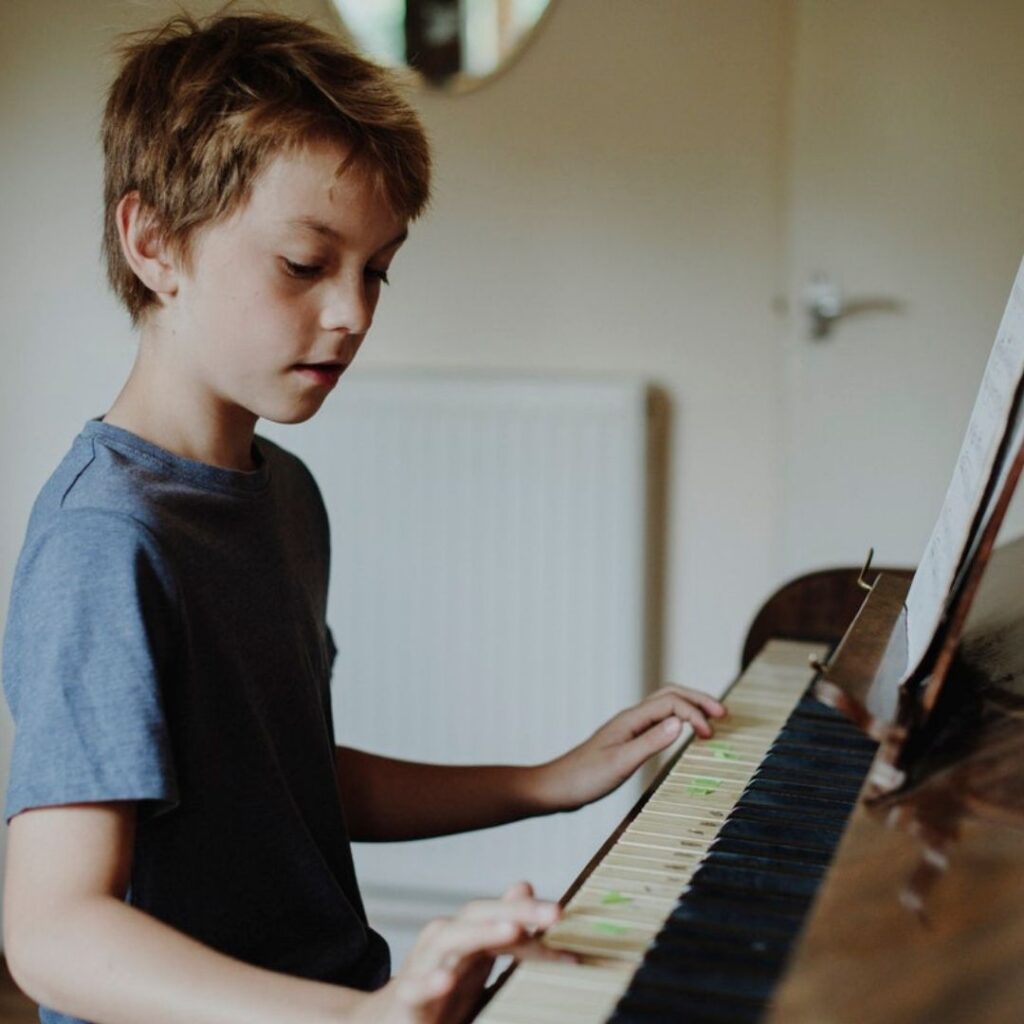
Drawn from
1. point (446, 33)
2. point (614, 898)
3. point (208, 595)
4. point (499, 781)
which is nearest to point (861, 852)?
point (614, 898)

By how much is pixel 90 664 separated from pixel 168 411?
0.26m

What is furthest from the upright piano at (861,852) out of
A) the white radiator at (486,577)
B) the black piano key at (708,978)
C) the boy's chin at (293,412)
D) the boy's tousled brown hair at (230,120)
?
the white radiator at (486,577)

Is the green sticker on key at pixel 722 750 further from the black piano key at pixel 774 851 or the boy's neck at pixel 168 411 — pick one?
the boy's neck at pixel 168 411

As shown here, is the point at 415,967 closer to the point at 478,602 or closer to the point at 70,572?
the point at 70,572

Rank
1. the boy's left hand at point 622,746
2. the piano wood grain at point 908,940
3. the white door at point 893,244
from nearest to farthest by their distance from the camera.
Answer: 1. the piano wood grain at point 908,940
2. the boy's left hand at point 622,746
3. the white door at point 893,244

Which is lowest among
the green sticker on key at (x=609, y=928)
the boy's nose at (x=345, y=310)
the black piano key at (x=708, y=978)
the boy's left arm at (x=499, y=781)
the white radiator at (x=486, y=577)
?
the white radiator at (x=486, y=577)

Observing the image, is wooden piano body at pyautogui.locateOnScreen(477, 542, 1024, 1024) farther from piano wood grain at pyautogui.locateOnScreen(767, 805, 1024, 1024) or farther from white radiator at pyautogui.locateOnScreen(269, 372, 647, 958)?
white radiator at pyautogui.locateOnScreen(269, 372, 647, 958)

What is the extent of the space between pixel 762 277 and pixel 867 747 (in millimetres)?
1407

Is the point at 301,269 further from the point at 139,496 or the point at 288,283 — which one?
the point at 139,496

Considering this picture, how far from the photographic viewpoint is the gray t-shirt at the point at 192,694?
2.96 feet

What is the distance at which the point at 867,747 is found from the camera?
1103mm

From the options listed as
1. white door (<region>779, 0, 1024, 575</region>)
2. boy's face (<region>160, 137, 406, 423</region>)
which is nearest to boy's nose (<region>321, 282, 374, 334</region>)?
boy's face (<region>160, 137, 406, 423</region>)

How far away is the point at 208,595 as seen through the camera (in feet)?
3.54

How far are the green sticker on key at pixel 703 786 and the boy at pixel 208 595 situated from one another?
0.13 meters
